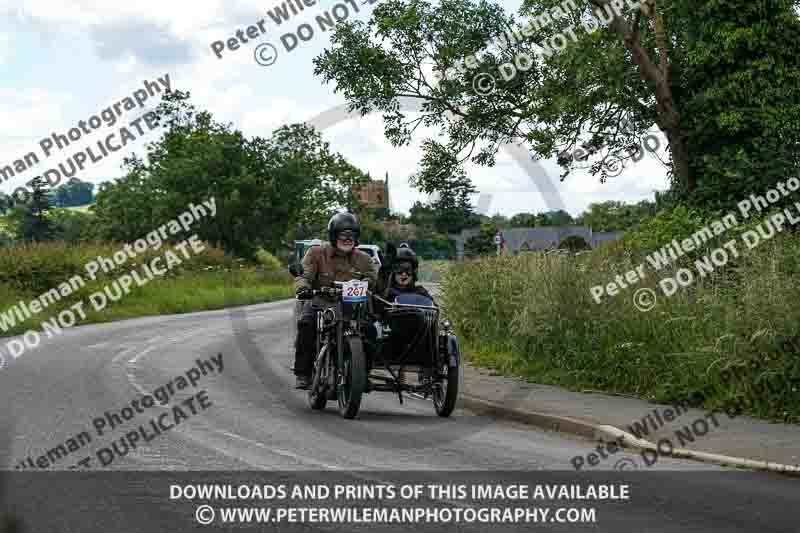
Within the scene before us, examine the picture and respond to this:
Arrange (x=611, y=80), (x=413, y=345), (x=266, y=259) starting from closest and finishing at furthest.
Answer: (x=413, y=345), (x=611, y=80), (x=266, y=259)

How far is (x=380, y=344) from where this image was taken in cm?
1303

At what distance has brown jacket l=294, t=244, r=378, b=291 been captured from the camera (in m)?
13.4

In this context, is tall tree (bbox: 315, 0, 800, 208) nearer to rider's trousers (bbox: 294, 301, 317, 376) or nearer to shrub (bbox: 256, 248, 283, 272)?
rider's trousers (bbox: 294, 301, 317, 376)

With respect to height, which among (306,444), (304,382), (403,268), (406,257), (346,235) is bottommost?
(306,444)

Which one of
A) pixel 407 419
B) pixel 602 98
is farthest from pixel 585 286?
pixel 602 98

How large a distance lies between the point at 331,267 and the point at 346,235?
450 millimetres

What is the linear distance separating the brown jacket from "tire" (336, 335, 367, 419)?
1207 millimetres

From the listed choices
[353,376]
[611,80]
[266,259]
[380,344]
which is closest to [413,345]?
[380,344]

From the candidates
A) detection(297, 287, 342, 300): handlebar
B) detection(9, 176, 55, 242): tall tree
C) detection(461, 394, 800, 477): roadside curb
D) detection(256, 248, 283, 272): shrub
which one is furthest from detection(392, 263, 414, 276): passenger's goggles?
detection(9, 176, 55, 242): tall tree

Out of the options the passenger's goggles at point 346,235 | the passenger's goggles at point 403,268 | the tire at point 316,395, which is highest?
the passenger's goggles at point 346,235

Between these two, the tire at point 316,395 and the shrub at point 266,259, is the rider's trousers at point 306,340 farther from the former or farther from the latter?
the shrub at point 266,259

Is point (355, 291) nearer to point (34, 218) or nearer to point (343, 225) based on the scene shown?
point (343, 225)

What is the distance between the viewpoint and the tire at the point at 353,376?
12.1 metres

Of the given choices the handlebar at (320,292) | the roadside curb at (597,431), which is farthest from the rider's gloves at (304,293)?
the roadside curb at (597,431)
